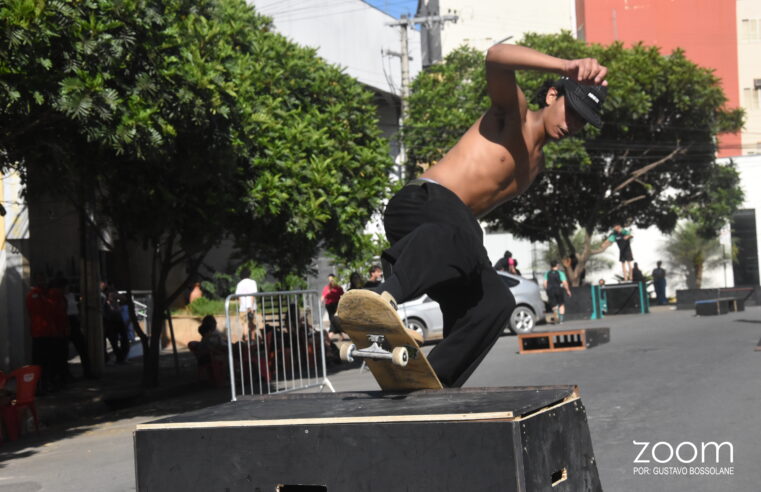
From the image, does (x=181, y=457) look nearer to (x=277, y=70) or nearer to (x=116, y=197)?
(x=116, y=197)

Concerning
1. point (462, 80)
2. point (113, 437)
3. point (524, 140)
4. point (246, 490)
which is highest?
point (462, 80)

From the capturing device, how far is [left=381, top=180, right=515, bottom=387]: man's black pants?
396cm

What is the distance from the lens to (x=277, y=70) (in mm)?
15328

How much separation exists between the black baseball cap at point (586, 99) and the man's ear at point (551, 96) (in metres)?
0.15

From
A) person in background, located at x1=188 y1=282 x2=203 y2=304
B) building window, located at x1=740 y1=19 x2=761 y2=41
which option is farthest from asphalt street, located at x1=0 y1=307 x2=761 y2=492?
building window, located at x1=740 y1=19 x2=761 y2=41

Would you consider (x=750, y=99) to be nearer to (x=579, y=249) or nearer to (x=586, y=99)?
(x=579, y=249)

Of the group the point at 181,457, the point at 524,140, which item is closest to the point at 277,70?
the point at 524,140

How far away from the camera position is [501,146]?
4.30 m

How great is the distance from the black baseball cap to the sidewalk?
8.77 meters

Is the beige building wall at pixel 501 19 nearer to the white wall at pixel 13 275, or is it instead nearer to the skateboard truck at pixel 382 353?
the white wall at pixel 13 275

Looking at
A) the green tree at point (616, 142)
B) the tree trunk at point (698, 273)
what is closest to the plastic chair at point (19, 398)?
the green tree at point (616, 142)

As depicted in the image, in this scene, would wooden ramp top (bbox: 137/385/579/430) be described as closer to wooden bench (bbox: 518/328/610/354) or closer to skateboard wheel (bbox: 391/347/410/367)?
skateboard wheel (bbox: 391/347/410/367)

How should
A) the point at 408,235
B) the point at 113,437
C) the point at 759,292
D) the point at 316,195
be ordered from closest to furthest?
the point at 408,235
the point at 113,437
the point at 316,195
the point at 759,292

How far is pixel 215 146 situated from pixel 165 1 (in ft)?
7.03
